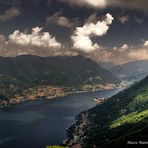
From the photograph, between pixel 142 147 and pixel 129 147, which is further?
pixel 129 147
